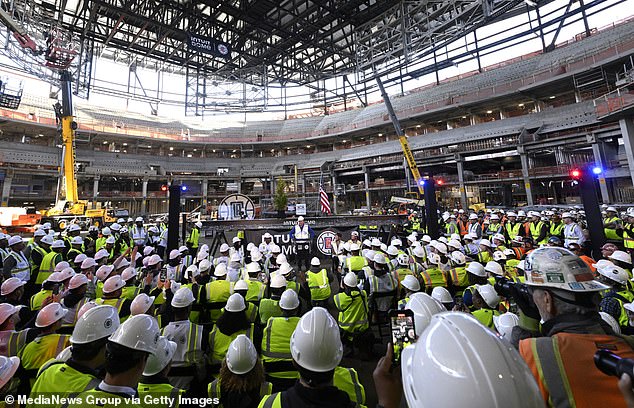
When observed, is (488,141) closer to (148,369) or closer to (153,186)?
(148,369)

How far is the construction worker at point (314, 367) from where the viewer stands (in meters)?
1.45

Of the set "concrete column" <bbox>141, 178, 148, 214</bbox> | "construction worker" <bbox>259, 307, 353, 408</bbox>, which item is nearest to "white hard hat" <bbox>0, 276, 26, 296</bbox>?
"construction worker" <bbox>259, 307, 353, 408</bbox>

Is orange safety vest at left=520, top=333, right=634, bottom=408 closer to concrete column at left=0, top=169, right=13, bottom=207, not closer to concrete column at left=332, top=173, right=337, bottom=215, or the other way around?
concrete column at left=332, top=173, right=337, bottom=215

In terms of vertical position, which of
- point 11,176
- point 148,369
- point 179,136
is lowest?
point 148,369

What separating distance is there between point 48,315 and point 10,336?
16.7 inches

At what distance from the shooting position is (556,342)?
1.34 meters

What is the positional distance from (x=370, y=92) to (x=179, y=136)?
2992 cm

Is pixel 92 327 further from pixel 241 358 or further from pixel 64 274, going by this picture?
pixel 64 274

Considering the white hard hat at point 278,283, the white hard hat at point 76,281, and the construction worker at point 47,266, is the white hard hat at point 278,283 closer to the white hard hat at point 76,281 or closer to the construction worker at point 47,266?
the white hard hat at point 76,281

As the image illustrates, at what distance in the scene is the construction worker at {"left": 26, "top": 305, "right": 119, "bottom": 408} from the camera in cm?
189

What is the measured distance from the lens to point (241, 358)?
2.12 meters

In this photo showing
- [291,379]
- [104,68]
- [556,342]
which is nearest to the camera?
[556,342]

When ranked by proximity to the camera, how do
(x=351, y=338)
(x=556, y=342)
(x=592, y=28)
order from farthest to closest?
1. (x=592, y=28)
2. (x=351, y=338)
3. (x=556, y=342)

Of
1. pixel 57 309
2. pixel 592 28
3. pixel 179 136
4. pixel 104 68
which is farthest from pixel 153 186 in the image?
pixel 592 28
